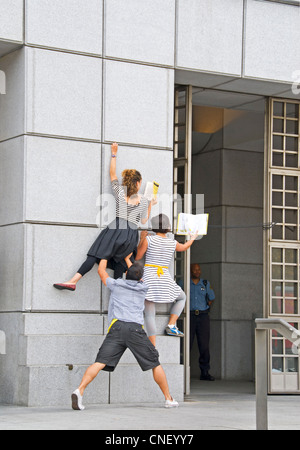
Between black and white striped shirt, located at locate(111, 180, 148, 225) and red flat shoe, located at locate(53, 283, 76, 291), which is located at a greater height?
black and white striped shirt, located at locate(111, 180, 148, 225)

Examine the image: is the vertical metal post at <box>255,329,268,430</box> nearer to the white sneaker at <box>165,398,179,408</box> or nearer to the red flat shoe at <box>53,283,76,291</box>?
the white sneaker at <box>165,398,179,408</box>

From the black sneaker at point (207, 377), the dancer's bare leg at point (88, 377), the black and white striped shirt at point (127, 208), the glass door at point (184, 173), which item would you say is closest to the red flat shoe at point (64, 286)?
the black and white striped shirt at point (127, 208)

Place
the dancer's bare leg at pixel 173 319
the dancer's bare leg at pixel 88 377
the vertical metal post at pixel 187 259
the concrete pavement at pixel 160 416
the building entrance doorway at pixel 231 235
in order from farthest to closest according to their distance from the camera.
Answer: the building entrance doorway at pixel 231 235 → the vertical metal post at pixel 187 259 → the dancer's bare leg at pixel 173 319 → the dancer's bare leg at pixel 88 377 → the concrete pavement at pixel 160 416

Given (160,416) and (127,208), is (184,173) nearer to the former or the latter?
(127,208)

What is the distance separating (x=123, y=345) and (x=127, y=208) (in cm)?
201

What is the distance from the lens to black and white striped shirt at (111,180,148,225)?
11422 millimetres

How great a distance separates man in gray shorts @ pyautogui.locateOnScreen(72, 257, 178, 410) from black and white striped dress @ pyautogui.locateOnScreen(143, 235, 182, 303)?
1105 mm

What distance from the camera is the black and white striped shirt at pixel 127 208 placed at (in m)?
11.4

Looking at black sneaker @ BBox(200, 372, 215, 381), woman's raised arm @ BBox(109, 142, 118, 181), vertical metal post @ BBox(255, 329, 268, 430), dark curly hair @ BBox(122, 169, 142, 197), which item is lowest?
black sneaker @ BBox(200, 372, 215, 381)

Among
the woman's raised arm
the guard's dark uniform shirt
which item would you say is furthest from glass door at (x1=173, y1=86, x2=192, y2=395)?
the guard's dark uniform shirt

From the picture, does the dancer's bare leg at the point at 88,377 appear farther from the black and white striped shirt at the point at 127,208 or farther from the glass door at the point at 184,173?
the glass door at the point at 184,173

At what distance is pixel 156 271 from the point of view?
11.6m

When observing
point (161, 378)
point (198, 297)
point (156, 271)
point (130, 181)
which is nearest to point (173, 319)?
point (156, 271)

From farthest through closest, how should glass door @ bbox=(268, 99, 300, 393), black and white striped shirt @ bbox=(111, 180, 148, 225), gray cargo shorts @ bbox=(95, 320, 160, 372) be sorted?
1. glass door @ bbox=(268, 99, 300, 393)
2. black and white striped shirt @ bbox=(111, 180, 148, 225)
3. gray cargo shorts @ bbox=(95, 320, 160, 372)
